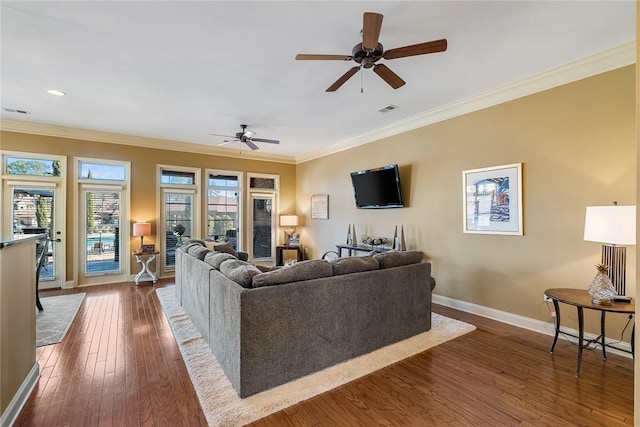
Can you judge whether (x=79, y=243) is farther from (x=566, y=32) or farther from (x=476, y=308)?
(x=566, y=32)

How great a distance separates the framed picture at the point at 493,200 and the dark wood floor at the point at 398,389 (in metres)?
1.35

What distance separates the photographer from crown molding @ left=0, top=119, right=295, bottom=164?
200 inches

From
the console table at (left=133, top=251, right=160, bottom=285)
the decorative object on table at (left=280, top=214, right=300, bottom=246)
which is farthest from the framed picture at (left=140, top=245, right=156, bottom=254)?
the decorative object on table at (left=280, top=214, right=300, bottom=246)

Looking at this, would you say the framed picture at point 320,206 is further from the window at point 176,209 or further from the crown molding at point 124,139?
the window at point 176,209

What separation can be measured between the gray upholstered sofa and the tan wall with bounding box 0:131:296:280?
11.8 ft

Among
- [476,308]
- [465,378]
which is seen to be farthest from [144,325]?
[476,308]

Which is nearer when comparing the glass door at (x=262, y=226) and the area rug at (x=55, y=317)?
the area rug at (x=55, y=317)

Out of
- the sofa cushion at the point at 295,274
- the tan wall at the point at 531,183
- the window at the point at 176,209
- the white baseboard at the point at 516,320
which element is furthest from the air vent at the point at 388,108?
the window at the point at 176,209

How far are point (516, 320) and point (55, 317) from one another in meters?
6.03

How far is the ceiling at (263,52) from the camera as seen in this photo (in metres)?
2.30

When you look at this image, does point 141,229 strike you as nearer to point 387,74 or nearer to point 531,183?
point 387,74

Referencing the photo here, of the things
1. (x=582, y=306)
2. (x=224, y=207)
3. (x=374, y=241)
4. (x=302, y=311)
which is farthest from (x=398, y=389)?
A: (x=224, y=207)

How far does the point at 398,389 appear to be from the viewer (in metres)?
2.27

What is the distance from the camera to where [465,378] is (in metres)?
2.43
